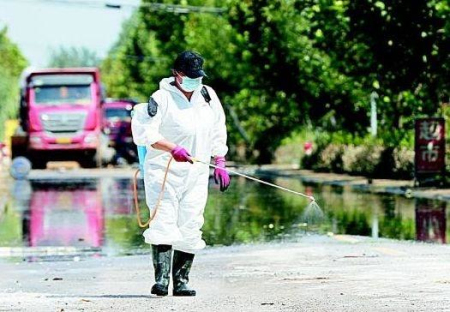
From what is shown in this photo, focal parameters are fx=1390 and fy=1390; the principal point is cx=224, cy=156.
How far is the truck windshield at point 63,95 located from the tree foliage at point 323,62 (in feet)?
16.7

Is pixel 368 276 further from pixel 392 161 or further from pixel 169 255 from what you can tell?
pixel 392 161

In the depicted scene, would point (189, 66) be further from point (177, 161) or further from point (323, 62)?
point (323, 62)

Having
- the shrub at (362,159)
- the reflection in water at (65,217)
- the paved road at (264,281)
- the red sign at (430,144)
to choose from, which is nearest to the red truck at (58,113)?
the shrub at (362,159)

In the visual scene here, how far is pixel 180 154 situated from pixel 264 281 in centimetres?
177

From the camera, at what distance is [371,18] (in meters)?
31.2

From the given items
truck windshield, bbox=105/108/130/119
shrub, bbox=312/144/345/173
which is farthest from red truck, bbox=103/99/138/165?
shrub, bbox=312/144/345/173

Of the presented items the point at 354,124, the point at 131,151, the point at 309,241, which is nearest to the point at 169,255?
the point at 309,241

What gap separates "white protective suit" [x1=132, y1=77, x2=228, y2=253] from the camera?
32.1 feet

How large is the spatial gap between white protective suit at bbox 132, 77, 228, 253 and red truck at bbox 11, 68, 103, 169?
1332 inches

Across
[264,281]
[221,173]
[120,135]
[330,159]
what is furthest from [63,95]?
[221,173]

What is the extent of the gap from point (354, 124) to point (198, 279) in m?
30.4

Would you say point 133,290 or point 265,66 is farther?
point 265,66

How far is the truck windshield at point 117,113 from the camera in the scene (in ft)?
171

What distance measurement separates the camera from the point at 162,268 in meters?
9.93
